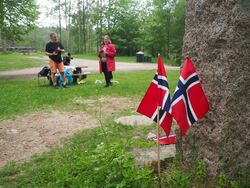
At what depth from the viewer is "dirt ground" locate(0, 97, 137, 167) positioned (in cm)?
572

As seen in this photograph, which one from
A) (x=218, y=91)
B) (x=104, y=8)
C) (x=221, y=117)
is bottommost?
(x=221, y=117)

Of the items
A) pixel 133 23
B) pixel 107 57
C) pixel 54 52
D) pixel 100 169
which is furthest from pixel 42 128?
pixel 133 23

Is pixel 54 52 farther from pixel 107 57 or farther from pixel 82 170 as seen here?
pixel 82 170

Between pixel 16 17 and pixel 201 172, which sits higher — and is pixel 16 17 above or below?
above

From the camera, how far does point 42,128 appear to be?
23.2ft

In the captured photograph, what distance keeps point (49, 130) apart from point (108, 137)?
1520 mm

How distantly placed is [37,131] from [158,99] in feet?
13.3

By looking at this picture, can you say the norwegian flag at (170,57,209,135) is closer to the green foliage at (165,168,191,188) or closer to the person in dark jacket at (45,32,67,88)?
the green foliage at (165,168,191,188)

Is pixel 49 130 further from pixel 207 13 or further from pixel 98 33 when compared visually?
pixel 98 33

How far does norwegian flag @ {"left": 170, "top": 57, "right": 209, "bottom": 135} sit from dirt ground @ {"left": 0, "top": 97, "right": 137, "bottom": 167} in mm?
3094

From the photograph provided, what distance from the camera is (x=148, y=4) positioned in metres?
53.7

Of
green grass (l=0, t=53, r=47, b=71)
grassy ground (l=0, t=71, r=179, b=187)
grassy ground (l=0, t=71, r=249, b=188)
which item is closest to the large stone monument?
grassy ground (l=0, t=71, r=249, b=188)

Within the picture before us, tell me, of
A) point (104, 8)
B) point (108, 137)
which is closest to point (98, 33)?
point (104, 8)

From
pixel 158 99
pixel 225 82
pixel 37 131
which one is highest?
pixel 225 82
